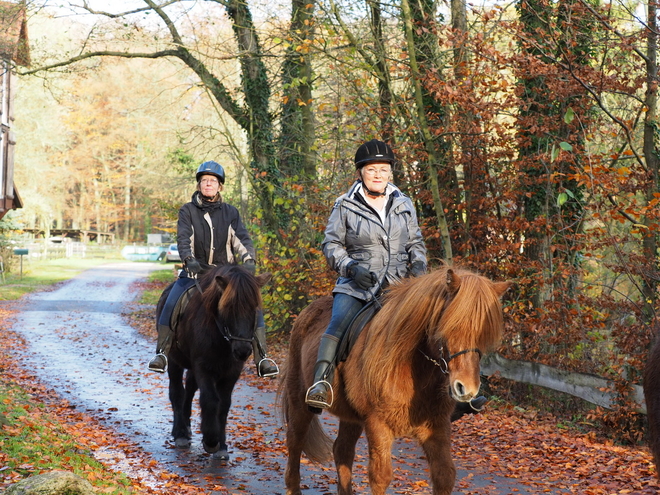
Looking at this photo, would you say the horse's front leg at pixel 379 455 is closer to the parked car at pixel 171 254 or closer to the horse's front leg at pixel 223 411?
the horse's front leg at pixel 223 411

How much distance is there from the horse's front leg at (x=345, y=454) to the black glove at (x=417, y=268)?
4.10ft

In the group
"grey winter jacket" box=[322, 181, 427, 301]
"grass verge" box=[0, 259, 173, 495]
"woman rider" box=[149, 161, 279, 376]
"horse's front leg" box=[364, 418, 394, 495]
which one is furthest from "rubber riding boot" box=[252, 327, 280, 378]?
"horse's front leg" box=[364, 418, 394, 495]

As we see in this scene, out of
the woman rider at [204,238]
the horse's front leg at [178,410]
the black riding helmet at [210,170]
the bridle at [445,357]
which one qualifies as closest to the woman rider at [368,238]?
the bridle at [445,357]

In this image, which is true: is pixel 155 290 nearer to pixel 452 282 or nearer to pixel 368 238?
pixel 368 238

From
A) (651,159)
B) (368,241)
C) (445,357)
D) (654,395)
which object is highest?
(651,159)

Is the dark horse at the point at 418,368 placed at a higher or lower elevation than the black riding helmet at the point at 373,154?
lower

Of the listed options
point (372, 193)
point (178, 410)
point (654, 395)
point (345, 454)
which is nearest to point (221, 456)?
point (178, 410)

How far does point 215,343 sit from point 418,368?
3401 mm

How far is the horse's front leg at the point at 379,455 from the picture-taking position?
4953mm

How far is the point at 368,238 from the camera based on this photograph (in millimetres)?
5629

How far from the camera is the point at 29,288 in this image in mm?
32125

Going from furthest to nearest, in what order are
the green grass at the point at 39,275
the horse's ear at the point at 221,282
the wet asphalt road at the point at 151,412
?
1. the green grass at the point at 39,275
2. the horse's ear at the point at 221,282
3. the wet asphalt road at the point at 151,412

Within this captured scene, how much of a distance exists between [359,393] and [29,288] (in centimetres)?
2984

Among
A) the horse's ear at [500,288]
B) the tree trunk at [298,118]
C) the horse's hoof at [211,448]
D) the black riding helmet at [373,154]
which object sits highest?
the tree trunk at [298,118]
